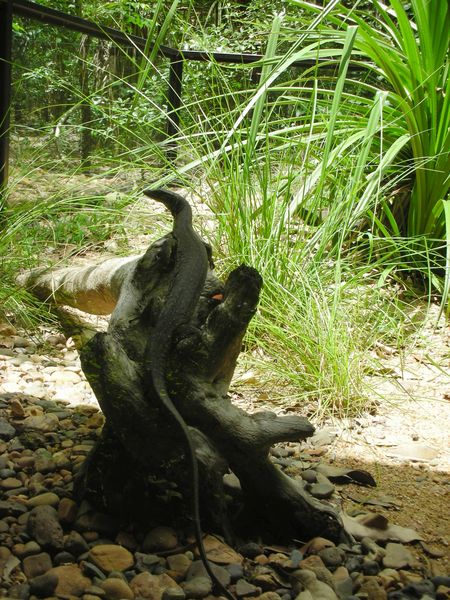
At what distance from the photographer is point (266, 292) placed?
3195mm

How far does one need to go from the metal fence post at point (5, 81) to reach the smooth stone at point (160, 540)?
286 cm

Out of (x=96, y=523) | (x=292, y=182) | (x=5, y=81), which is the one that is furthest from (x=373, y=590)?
(x=5, y=81)

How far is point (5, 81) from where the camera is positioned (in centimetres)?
412

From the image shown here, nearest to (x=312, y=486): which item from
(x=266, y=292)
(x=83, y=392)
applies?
(x=83, y=392)

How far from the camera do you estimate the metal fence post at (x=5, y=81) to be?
13.4ft

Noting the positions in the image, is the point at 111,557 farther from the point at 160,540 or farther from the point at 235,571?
the point at 235,571

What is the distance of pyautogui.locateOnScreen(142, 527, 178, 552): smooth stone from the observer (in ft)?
5.45

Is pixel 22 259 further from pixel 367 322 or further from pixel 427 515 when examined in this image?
pixel 427 515

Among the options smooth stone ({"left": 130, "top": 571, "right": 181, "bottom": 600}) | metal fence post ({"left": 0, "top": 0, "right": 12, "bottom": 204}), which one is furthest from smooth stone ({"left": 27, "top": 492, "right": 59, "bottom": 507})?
metal fence post ({"left": 0, "top": 0, "right": 12, "bottom": 204})

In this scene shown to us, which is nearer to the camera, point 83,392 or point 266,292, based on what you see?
point 83,392

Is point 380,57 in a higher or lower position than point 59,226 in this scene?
higher

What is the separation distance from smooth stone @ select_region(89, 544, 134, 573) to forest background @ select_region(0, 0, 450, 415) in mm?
1264

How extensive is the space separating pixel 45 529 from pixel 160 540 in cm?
27

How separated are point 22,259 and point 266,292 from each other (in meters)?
1.27
